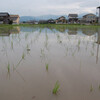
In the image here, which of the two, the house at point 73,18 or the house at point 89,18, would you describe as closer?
the house at point 89,18

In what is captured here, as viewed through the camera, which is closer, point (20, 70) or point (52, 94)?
point (52, 94)

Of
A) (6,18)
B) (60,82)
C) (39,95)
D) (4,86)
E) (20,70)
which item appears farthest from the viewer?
(6,18)

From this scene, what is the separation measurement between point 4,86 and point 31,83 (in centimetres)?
28

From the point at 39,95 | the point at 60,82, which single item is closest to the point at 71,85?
the point at 60,82

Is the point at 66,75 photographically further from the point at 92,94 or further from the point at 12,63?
the point at 12,63

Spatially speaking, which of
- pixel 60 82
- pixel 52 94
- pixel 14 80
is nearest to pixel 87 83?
pixel 60 82

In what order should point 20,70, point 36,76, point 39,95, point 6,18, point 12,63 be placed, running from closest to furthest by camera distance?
1. point 39,95
2. point 36,76
3. point 20,70
4. point 12,63
5. point 6,18

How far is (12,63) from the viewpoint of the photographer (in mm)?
2123

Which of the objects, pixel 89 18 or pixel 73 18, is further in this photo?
pixel 73 18

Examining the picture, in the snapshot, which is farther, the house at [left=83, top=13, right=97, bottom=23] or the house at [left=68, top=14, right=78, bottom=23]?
the house at [left=68, top=14, right=78, bottom=23]

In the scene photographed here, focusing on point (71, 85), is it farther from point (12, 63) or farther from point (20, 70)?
point (12, 63)

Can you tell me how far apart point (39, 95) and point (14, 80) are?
0.42 m

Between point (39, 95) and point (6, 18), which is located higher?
point (6, 18)

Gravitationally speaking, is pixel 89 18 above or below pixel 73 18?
below
